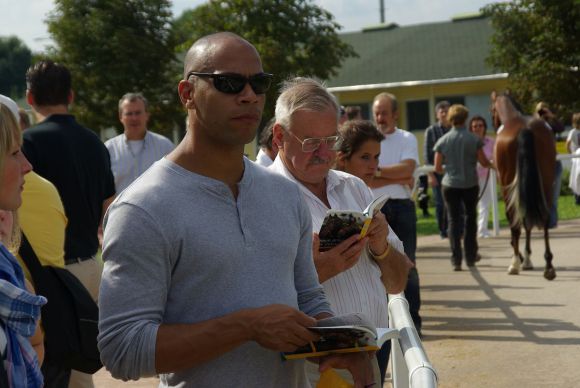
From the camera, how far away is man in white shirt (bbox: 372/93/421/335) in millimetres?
9297

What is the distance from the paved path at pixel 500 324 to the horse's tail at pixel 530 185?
674 mm

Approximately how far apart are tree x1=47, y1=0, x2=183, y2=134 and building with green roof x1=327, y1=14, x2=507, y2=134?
7.34m

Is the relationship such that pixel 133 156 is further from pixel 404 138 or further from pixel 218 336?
pixel 218 336

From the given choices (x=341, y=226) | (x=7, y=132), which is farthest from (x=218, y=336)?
(x=341, y=226)

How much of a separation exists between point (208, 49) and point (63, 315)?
5.12ft

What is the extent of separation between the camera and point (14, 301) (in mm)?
3094

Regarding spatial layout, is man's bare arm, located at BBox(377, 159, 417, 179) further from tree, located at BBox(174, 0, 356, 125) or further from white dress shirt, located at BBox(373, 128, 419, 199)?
tree, located at BBox(174, 0, 356, 125)

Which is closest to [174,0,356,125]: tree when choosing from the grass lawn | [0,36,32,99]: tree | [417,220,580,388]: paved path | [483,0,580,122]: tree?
[483,0,580,122]: tree

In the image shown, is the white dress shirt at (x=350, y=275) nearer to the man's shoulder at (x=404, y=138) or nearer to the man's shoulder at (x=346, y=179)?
the man's shoulder at (x=346, y=179)

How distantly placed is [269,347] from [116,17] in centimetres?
4683

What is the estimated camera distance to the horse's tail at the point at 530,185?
43.6 feet

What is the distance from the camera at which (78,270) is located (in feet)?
20.3

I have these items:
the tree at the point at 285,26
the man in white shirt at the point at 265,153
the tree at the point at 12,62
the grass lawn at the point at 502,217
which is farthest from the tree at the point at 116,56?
the tree at the point at 12,62

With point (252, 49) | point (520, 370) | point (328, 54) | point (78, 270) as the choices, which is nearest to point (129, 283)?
point (252, 49)
